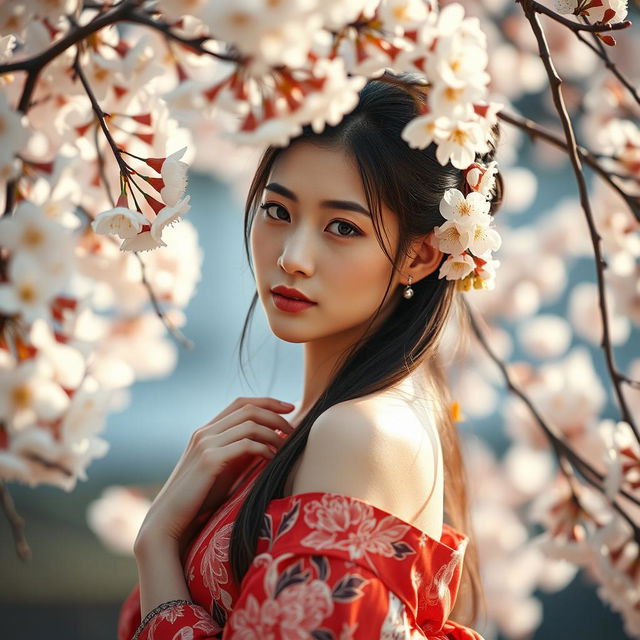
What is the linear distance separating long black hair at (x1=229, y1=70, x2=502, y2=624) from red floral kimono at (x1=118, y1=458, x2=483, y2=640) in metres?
0.05

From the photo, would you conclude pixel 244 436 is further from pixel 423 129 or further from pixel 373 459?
pixel 423 129

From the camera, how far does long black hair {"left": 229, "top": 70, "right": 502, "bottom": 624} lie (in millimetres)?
1010

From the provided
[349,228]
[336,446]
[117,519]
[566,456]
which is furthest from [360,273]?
[117,519]

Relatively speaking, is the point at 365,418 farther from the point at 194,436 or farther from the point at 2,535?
the point at 2,535

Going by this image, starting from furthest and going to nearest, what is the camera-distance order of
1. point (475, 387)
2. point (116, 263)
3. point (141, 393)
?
point (141, 393) < point (475, 387) < point (116, 263)

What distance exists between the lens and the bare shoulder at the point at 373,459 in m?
0.94

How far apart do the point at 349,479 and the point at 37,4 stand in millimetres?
554

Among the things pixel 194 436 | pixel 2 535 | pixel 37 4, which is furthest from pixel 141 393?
pixel 37 4

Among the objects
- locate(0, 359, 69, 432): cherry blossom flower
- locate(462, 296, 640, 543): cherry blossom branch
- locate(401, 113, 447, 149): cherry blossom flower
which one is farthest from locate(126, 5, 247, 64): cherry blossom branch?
locate(462, 296, 640, 543): cherry blossom branch

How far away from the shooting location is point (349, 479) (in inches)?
37.0

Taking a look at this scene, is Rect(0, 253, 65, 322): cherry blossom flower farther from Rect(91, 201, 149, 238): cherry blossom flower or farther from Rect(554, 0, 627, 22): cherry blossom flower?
Rect(554, 0, 627, 22): cherry blossom flower

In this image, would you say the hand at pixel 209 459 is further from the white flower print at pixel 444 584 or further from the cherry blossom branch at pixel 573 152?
the cherry blossom branch at pixel 573 152

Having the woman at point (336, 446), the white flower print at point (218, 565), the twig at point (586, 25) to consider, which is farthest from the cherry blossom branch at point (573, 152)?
the white flower print at point (218, 565)

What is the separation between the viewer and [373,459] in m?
0.95
